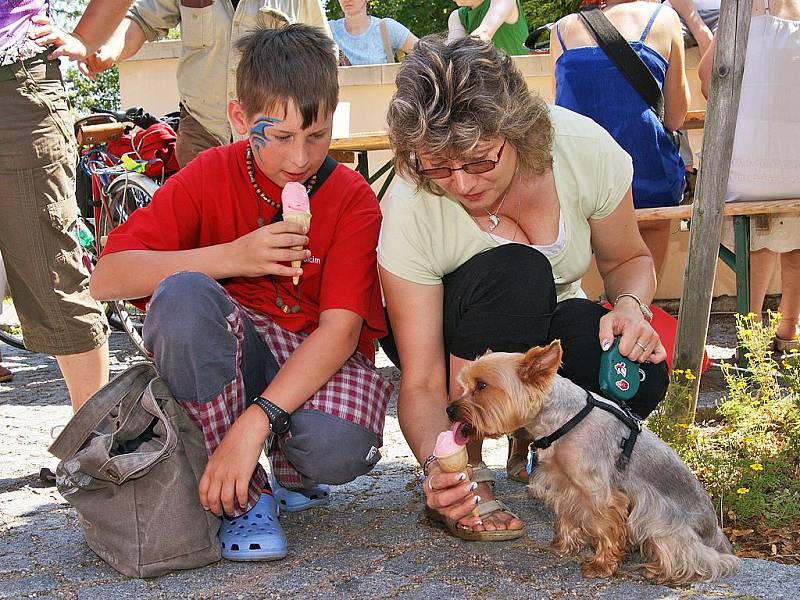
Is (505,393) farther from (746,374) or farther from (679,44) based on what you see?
(679,44)

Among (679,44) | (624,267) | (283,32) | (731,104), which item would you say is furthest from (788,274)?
(283,32)

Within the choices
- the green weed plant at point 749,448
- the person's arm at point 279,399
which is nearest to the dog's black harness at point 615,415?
the green weed plant at point 749,448

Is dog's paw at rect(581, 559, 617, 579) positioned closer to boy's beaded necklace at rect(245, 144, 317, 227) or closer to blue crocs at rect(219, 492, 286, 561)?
blue crocs at rect(219, 492, 286, 561)

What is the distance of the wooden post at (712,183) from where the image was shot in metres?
3.75

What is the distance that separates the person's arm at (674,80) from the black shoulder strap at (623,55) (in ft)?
0.62

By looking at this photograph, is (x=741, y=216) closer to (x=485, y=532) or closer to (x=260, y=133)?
(x=485, y=532)

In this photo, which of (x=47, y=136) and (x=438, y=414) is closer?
(x=438, y=414)

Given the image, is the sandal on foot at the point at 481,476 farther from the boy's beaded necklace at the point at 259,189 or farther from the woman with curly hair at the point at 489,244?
the boy's beaded necklace at the point at 259,189

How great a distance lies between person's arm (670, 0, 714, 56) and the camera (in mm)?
5859

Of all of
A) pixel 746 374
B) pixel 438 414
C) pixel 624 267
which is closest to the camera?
pixel 438 414

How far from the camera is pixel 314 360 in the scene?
2.96 meters

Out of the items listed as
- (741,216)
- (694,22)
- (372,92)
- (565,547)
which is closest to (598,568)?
(565,547)

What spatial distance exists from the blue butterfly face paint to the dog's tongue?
1126mm

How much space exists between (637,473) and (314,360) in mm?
1040
